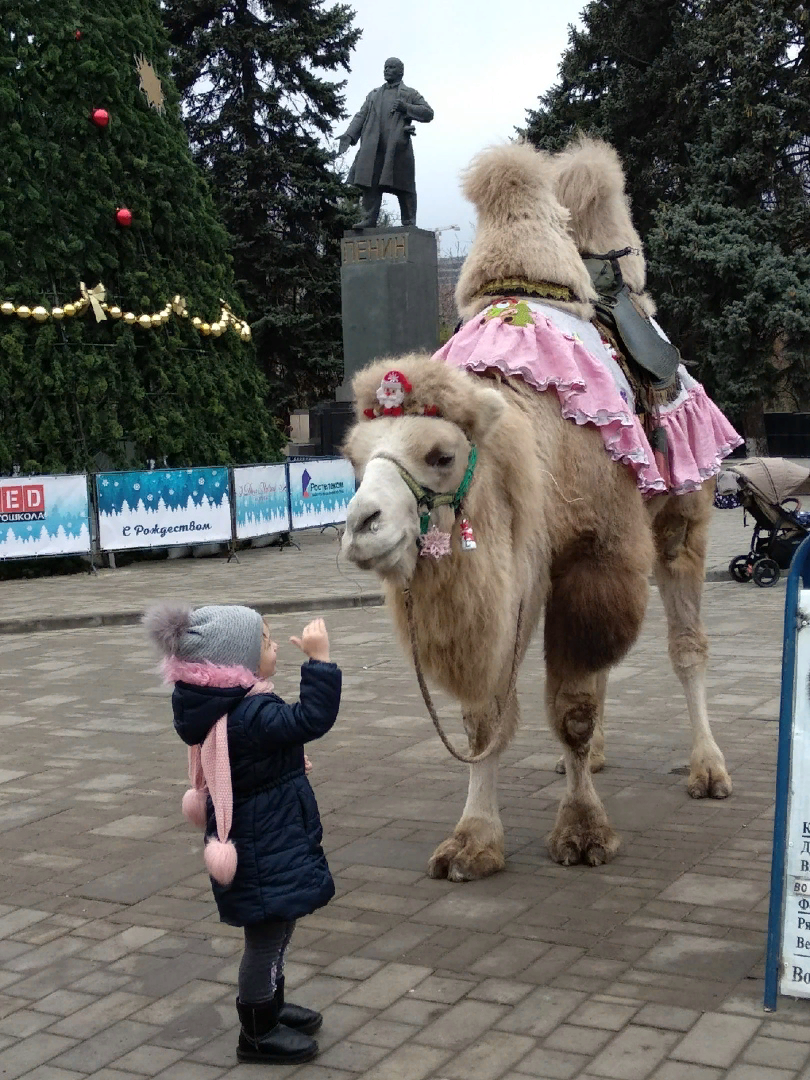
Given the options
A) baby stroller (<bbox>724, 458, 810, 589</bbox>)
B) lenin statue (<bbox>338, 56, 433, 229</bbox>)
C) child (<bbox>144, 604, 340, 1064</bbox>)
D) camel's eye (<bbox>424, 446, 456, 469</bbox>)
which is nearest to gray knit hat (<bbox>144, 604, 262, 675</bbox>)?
child (<bbox>144, 604, 340, 1064</bbox>)

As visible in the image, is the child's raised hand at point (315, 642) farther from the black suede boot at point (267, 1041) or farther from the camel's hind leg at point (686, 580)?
the camel's hind leg at point (686, 580)

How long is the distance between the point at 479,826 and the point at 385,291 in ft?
65.7

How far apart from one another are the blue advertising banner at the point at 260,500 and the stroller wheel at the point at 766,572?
6893mm

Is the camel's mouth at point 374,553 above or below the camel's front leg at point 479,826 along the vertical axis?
above

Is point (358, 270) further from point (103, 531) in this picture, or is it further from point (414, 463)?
point (414, 463)

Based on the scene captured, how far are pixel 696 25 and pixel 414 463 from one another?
36.0m

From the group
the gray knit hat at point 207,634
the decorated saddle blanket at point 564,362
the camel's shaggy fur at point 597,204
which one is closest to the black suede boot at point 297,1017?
the gray knit hat at point 207,634

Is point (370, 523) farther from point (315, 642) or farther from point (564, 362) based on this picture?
point (564, 362)

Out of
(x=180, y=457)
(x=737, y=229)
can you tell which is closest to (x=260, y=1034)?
(x=180, y=457)

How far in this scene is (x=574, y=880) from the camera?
5363 mm

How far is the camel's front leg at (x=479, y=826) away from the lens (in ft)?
17.7

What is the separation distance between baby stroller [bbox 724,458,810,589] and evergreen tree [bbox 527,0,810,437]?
19.3m

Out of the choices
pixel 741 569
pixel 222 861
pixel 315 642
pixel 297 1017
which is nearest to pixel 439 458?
pixel 315 642

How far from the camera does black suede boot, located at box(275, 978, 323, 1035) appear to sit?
400cm
